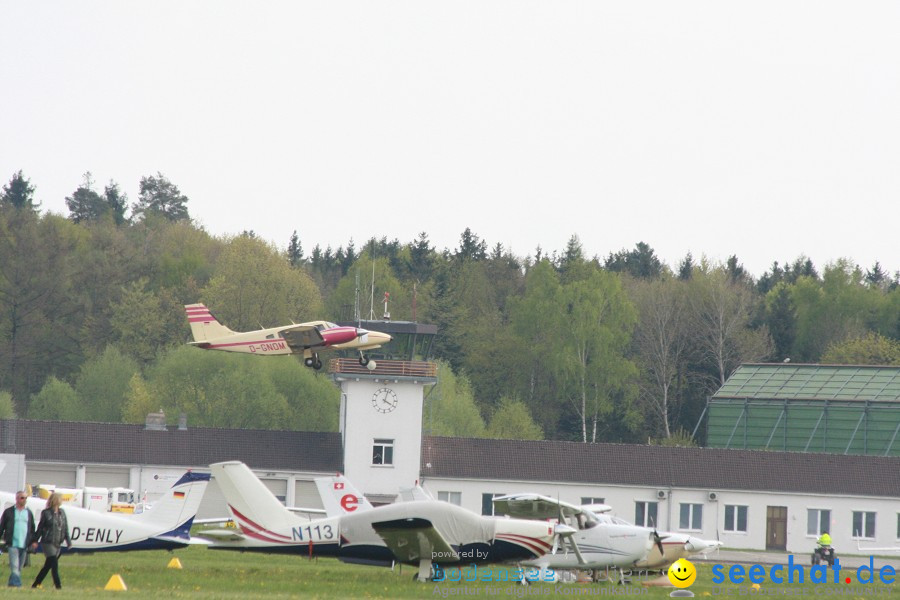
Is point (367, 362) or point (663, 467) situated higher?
point (367, 362)

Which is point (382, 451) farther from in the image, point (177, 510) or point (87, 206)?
point (87, 206)

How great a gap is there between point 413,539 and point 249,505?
3263mm

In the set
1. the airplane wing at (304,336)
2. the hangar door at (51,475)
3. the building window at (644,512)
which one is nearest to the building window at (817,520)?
the building window at (644,512)

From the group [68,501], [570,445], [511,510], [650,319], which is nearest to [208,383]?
[570,445]

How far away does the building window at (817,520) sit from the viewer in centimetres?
5175

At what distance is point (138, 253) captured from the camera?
102 meters

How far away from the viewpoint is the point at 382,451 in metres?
53.0

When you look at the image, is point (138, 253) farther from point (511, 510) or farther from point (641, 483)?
point (511, 510)

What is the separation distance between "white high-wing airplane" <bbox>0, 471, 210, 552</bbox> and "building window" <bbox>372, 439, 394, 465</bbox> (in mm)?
26294

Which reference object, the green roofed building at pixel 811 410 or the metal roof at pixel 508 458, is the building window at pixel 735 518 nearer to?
the metal roof at pixel 508 458

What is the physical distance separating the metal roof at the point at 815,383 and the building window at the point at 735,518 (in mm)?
14554

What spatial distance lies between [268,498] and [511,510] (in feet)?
16.4

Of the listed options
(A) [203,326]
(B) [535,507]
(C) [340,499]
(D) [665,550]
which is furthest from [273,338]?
(D) [665,550]

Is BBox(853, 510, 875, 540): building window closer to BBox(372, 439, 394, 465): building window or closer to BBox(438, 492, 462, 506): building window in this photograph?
BBox(438, 492, 462, 506): building window
